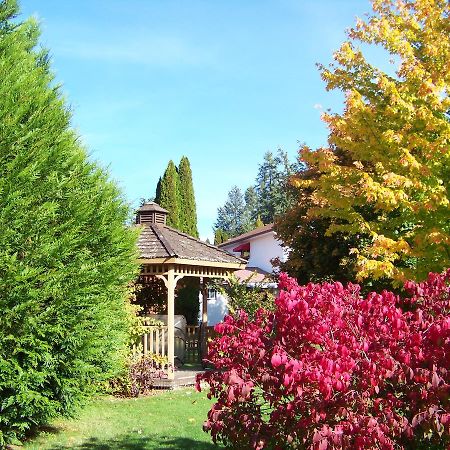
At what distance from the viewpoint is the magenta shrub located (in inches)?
146

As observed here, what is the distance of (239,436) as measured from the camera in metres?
4.30

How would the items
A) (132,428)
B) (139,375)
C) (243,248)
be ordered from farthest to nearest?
(243,248) → (139,375) → (132,428)

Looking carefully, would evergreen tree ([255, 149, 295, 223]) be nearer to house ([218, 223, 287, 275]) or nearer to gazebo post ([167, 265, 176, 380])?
house ([218, 223, 287, 275])

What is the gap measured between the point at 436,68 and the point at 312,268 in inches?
261

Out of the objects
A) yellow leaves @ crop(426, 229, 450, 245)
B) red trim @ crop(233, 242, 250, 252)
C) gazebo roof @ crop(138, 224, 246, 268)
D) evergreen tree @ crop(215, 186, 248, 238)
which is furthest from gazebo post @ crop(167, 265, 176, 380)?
evergreen tree @ crop(215, 186, 248, 238)

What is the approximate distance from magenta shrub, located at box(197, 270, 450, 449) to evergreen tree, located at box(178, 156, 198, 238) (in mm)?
23943

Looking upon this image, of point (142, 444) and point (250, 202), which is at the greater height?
point (250, 202)

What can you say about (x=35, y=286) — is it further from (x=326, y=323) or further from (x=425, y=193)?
(x=425, y=193)

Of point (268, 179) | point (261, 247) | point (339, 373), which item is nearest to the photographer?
point (339, 373)

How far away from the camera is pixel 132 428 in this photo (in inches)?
313

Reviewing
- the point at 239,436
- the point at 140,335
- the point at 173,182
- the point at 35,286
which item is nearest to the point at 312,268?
the point at 140,335

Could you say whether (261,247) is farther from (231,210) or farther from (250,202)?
(231,210)

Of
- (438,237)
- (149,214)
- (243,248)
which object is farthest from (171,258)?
(243,248)

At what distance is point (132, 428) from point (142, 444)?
3.52 feet
